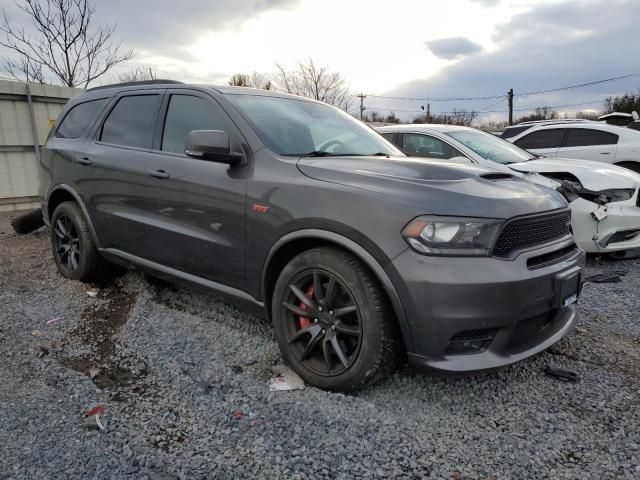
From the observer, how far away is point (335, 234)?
256 centimetres

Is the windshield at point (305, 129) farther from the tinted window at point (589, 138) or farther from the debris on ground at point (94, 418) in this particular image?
the tinted window at point (589, 138)

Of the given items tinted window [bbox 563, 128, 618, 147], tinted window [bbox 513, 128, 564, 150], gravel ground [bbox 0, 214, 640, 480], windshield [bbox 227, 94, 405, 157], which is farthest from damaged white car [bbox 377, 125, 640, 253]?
tinted window [bbox 563, 128, 618, 147]

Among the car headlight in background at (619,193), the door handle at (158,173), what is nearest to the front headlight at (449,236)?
the door handle at (158,173)

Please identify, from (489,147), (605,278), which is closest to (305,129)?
(605,278)

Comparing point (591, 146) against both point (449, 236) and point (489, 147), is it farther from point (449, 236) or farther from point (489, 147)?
point (449, 236)

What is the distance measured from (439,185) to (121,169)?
2589 millimetres

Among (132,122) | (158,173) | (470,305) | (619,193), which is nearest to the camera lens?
(470,305)

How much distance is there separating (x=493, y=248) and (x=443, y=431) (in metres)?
0.95

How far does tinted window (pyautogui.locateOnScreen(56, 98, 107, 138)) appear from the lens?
4.47 m

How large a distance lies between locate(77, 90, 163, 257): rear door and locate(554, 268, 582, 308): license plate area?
2.84 metres

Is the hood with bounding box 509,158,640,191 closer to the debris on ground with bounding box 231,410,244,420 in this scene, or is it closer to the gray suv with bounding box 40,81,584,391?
the gray suv with bounding box 40,81,584,391

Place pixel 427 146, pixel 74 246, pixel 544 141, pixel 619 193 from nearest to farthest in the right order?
1. pixel 74 246
2. pixel 619 193
3. pixel 427 146
4. pixel 544 141

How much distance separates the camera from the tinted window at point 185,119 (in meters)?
3.35

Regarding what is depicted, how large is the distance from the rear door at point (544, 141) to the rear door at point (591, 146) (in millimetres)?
145
